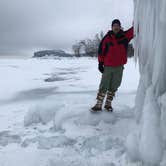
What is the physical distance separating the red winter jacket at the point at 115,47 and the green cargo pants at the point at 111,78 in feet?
0.29

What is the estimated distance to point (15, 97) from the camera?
892 centimetres

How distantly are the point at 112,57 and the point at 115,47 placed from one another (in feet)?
0.56

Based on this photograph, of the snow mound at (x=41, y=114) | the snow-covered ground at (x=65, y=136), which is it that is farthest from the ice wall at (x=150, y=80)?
the snow mound at (x=41, y=114)

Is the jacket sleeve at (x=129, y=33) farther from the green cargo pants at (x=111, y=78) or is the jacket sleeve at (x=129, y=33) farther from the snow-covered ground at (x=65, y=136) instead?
the snow-covered ground at (x=65, y=136)

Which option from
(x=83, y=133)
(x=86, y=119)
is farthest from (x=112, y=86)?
(x=83, y=133)

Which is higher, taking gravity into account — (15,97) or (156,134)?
(156,134)

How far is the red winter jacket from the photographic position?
16.6 feet

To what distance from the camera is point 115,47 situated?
5.09 metres

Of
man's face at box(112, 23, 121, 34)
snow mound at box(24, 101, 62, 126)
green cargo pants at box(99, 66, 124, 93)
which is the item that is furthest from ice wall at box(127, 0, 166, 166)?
snow mound at box(24, 101, 62, 126)

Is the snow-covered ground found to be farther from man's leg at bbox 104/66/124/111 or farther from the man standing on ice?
the man standing on ice

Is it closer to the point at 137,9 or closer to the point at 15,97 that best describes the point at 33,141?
the point at 137,9

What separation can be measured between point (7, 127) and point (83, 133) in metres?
1.45

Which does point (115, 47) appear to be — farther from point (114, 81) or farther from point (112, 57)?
point (114, 81)

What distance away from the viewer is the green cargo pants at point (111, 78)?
522 centimetres
